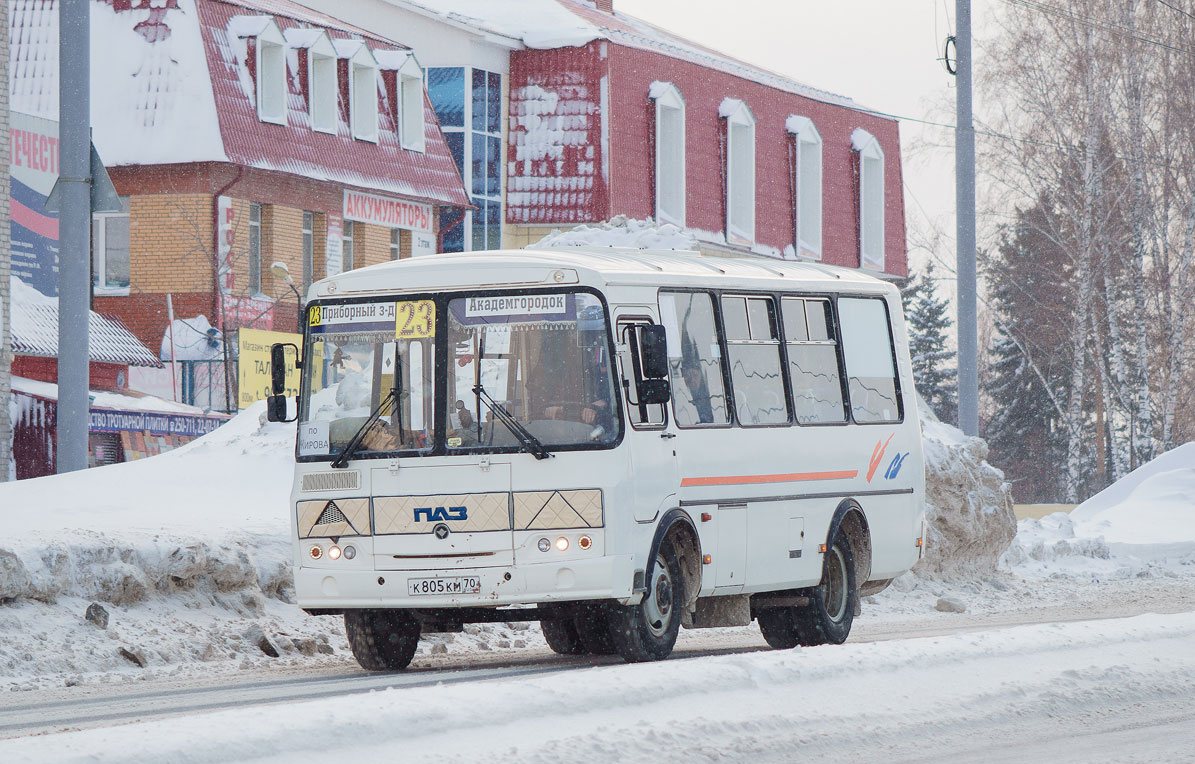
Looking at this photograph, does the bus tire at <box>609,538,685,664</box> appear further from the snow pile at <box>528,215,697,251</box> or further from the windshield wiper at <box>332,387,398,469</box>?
the snow pile at <box>528,215,697,251</box>

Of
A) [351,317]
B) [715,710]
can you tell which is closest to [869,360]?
[351,317]

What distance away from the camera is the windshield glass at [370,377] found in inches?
549

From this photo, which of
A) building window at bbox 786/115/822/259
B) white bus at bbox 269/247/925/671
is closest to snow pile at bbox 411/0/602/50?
building window at bbox 786/115/822/259

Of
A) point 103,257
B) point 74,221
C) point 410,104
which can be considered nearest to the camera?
point 74,221

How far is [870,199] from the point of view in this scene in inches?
2416

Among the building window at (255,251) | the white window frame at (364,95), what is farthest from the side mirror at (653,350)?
the white window frame at (364,95)

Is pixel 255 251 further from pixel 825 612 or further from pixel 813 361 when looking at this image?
pixel 825 612

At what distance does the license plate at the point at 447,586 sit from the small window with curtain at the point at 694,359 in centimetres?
188

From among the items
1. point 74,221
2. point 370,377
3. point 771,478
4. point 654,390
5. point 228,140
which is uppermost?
point 228,140

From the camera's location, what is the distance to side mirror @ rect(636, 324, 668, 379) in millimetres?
13695

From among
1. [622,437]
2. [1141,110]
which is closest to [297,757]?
[622,437]

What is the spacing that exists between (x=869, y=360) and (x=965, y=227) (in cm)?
891

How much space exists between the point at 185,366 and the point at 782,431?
26.4 meters

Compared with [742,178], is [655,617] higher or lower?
lower
